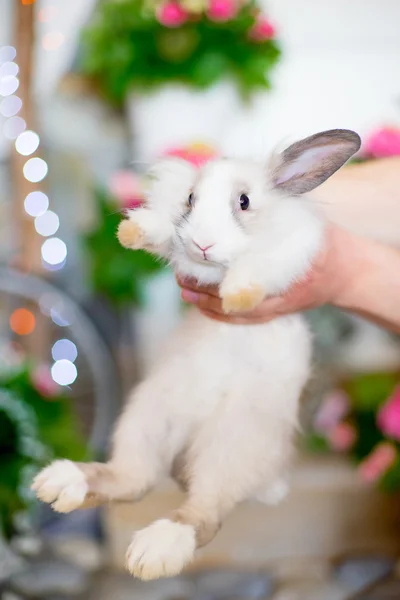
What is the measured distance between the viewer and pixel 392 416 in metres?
1.41

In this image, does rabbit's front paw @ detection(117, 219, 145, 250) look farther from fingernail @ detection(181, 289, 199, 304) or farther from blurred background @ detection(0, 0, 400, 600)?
blurred background @ detection(0, 0, 400, 600)

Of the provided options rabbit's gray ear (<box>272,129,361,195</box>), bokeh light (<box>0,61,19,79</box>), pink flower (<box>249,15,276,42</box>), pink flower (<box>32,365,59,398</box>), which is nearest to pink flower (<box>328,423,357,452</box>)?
pink flower (<box>32,365,59,398</box>)

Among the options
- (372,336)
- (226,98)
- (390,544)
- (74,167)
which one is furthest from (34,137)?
(390,544)

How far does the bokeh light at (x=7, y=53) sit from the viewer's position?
1.60 m

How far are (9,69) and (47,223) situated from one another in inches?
13.6

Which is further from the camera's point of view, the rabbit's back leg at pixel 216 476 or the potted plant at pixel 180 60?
the potted plant at pixel 180 60

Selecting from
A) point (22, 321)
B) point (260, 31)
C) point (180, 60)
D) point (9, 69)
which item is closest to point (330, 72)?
point (260, 31)

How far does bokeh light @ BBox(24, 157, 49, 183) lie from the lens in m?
1.71


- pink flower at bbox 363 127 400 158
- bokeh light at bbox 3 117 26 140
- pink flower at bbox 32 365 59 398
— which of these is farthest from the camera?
→ bokeh light at bbox 3 117 26 140

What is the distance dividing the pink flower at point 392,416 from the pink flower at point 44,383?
69 cm

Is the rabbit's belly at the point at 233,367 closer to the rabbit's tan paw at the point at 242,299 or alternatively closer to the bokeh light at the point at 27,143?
the rabbit's tan paw at the point at 242,299

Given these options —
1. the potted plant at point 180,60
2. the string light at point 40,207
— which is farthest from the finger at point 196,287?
the string light at point 40,207

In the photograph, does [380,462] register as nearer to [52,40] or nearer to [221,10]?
[221,10]

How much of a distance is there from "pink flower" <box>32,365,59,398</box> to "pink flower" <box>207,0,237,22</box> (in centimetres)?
Result: 82
